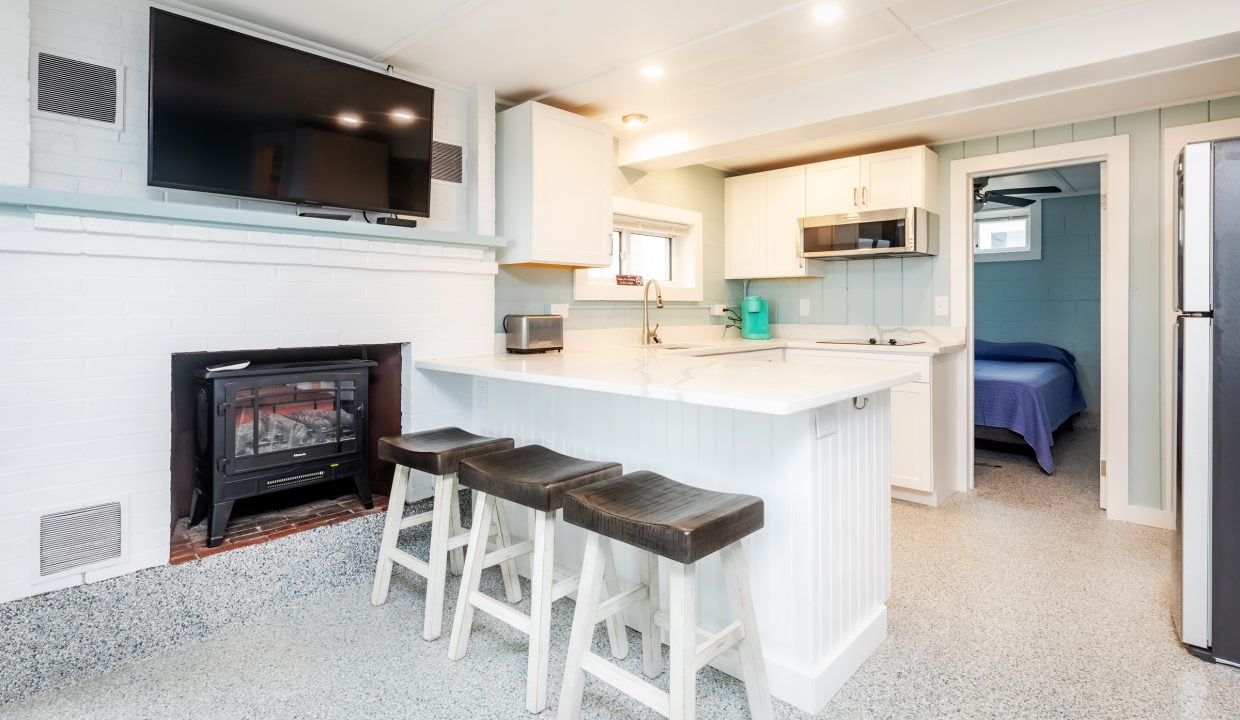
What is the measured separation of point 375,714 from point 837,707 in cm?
126

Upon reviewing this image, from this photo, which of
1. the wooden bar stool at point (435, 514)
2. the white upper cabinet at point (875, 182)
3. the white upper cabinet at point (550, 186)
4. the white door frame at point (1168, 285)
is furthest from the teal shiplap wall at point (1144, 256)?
the wooden bar stool at point (435, 514)

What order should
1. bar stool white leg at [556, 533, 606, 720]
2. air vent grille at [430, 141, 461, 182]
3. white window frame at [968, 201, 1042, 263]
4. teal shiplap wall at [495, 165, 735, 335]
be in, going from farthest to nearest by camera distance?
white window frame at [968, 201, 1042, 263], teal shiplap wall at [495, 165, 735, 335], air vent grille at [430, 141, 461, 182], bar stool white leg at [556, 533, 606, 720]

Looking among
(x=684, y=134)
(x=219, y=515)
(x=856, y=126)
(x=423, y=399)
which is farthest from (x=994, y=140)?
(x=219, y=515)

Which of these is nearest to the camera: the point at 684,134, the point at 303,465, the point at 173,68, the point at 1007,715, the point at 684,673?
the point at 684,673

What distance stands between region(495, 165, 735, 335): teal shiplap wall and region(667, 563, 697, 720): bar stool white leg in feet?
6.93

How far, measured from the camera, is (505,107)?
11.0 feet

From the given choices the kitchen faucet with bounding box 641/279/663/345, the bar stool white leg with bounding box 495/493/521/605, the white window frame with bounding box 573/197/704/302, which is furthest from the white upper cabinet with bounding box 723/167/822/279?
the bar stool white leg with bounding box 495/493/521/605

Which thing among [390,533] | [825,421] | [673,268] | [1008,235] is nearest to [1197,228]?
[825,421]

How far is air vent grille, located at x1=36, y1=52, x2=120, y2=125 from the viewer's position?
6.61ft

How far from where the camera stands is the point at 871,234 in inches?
152

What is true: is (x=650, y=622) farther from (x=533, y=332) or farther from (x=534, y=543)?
(x=533, y=332)

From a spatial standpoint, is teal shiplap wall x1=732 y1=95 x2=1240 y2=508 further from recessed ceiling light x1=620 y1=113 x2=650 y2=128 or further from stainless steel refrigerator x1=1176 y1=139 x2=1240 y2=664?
recessed ceiling light x1=620 y1=113 x2=650 y2=128

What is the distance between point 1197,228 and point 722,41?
1.75m

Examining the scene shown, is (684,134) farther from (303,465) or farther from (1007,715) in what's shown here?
(1007,715)
